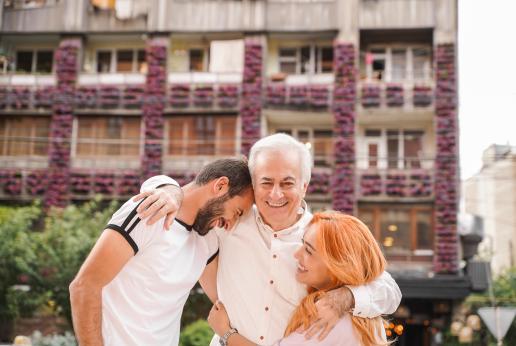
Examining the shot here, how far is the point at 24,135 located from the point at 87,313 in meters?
22.9

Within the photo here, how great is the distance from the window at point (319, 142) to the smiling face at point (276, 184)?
19.8m

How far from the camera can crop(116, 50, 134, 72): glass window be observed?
2561cm

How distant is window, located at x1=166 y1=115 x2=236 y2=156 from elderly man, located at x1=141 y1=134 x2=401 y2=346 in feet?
64.6

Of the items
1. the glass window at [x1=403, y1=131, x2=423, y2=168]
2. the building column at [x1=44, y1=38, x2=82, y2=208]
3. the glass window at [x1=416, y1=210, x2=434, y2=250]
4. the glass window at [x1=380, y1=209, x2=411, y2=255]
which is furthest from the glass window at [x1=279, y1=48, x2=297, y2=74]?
the building column at [x1=44, y1=38, x2=82, y2=208]

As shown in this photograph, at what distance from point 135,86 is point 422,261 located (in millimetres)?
11532

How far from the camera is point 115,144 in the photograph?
961 inches

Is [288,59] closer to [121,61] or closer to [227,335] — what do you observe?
[121,61]

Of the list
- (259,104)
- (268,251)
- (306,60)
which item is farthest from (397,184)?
(268,251)

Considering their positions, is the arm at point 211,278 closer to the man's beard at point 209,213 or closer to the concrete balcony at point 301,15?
the man's beard at point 209,213

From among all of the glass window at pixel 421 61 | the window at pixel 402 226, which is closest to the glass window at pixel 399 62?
the glass window at pixel 421 61

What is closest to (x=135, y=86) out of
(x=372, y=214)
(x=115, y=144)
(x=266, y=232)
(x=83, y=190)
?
(x=115, y=144)

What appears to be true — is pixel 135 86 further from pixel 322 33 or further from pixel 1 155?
pixel 322 33

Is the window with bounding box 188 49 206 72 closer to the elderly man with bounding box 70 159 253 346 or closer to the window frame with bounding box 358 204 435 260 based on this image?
the window frame with bounding box 358 204 435 260

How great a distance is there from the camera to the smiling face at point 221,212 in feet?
12.6
